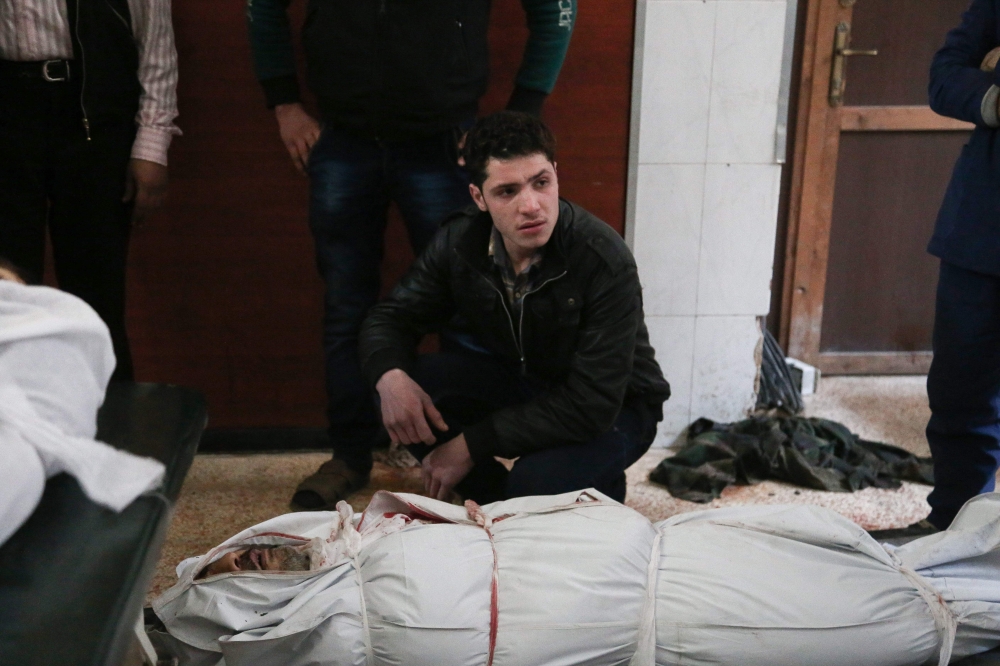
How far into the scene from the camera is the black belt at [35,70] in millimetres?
1841

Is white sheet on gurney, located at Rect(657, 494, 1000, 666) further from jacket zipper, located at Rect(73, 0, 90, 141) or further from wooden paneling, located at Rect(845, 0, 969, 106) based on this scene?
wooden paneling, located at Rect(845, 0, 969, 106)

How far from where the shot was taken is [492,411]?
1970mm

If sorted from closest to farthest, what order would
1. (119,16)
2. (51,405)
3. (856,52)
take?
(51,405), (119,16), (856,52)

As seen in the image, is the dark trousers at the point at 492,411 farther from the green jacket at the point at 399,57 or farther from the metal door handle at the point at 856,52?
the metal door handle at the point at 856,52

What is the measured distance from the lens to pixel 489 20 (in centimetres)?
220

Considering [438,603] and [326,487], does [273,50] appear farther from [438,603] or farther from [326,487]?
[438,603]

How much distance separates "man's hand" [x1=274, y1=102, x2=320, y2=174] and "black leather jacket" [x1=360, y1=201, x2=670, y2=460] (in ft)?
1.42

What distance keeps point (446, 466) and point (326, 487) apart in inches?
20.4

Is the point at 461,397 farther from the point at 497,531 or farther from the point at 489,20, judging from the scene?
A: the point at 489,20

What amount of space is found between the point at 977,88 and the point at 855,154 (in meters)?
1.26

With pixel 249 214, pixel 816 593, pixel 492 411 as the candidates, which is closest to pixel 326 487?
pixel 492 411

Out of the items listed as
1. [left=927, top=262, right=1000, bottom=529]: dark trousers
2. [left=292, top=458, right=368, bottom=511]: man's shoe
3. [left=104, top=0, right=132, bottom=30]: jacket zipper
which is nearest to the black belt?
[left=104, top=0, right=132, bottom=30]: jacket zipper

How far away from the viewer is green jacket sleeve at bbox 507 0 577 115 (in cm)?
209

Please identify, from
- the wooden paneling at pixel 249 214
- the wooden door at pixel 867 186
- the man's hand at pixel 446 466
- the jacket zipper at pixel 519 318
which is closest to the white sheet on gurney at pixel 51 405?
the man's hand at pixel 446 466
